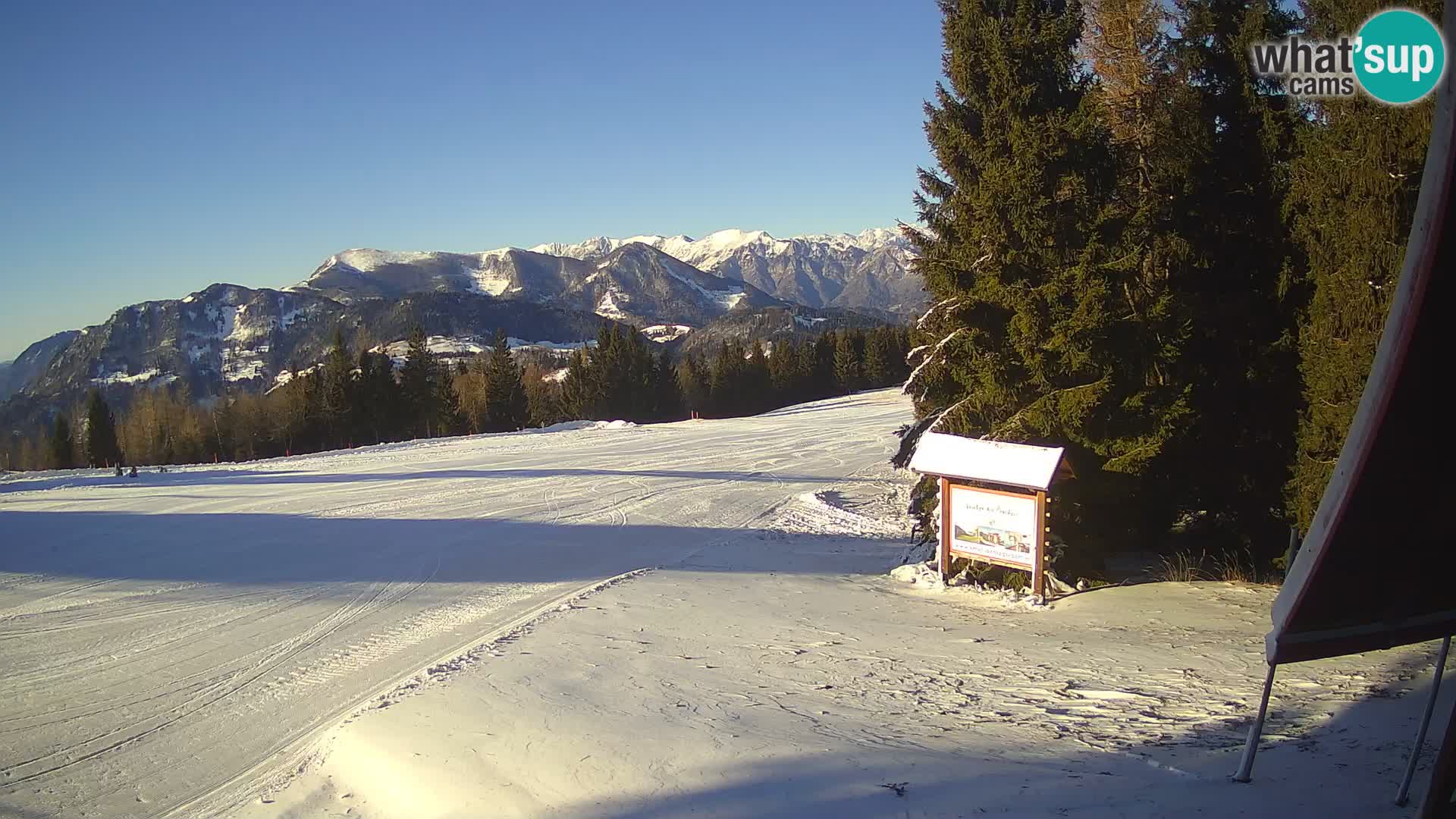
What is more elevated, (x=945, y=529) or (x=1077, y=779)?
(x=945, y=529)

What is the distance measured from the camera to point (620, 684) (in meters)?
8.71

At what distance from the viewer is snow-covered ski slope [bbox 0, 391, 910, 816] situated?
27.3 feet

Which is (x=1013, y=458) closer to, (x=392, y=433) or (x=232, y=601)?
(x=232, y=601)

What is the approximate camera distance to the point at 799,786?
5969mm

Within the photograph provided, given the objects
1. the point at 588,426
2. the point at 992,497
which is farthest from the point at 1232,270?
the point at 588,426

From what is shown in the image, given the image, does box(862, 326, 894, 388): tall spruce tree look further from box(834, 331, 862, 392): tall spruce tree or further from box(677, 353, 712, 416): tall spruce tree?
box(677, 353, 712, 416): tall spruce tree

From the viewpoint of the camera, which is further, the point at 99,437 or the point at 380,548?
the point at 99,437

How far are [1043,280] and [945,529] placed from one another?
4.17 metres

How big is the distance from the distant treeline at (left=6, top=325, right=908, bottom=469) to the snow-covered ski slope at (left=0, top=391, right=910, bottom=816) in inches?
1329

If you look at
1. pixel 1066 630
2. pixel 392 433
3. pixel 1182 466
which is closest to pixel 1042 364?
pixel 1182 466

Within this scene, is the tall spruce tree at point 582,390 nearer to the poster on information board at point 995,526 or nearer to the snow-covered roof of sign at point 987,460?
the snow-covered roof of sign at point 987,460

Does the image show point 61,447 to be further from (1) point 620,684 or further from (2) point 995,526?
(2) point 995,526

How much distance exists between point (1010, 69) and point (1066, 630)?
26.9ft

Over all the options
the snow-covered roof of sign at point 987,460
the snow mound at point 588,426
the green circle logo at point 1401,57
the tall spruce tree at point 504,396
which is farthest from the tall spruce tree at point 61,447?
the green circle logo at point 1401,57
